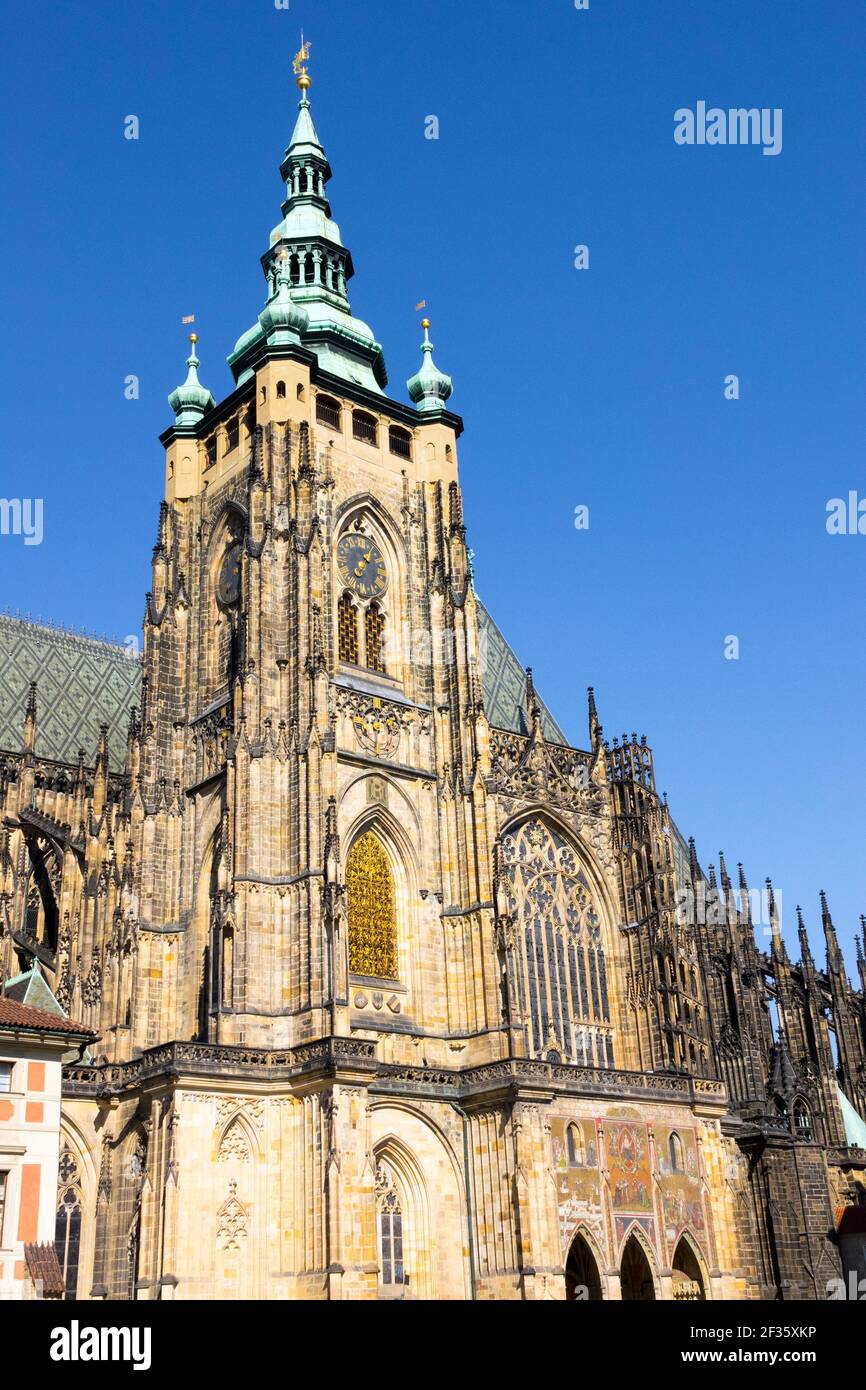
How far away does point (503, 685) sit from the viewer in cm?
4775

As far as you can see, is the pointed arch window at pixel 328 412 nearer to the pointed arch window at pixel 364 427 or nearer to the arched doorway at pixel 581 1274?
the pointed arch window at pixel 364 427

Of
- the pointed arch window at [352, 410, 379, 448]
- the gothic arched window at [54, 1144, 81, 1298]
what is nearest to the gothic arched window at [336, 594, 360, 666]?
the pointed arch window at [352, 410, 379, 448]

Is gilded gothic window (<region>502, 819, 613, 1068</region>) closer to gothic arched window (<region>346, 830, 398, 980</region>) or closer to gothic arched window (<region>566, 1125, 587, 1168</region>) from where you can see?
gothic arched window (<region>566, 1125, 587, 1168</region>)

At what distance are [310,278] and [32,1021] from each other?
93.4 feet

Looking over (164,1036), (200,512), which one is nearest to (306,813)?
(164,1036)

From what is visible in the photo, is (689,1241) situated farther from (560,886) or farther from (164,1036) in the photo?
(164,1036)

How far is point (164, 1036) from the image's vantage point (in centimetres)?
3622

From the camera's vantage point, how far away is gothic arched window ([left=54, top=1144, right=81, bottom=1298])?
106 feet

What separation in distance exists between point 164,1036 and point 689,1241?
14554mm

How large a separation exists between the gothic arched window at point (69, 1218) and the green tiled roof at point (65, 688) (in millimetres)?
14853

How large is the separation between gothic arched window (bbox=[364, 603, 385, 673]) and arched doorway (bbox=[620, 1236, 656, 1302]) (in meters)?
16.9

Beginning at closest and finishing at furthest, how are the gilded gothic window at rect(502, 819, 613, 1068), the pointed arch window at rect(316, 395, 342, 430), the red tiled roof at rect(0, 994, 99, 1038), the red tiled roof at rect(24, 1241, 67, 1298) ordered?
1. the red tiled roof at rect(24, 1241, 67, 1298)
2. the red tiled roof at rect(0, 994, 99, 1038)
3. the gilded gothic window at rect(502, 819, 613, 1068)
4. the pointed arch window at rect(316, 395, 342, 430)

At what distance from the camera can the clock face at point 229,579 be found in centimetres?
4044
